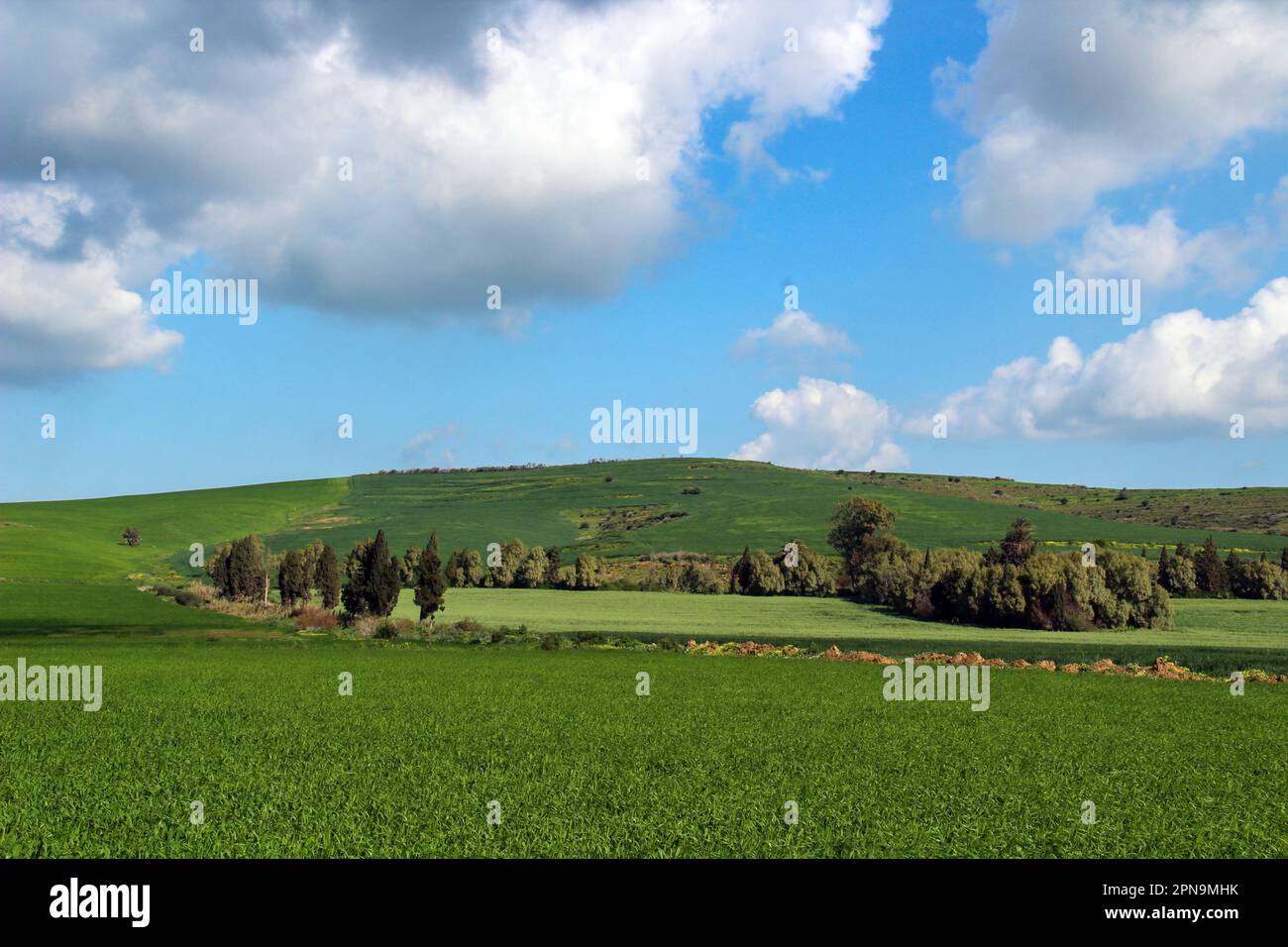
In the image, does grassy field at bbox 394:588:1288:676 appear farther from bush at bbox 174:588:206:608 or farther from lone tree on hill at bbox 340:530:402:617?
bush at bbox 174:588:206:608

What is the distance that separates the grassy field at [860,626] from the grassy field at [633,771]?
1523 centimetres

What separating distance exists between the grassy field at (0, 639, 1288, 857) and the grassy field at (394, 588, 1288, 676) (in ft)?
50.0

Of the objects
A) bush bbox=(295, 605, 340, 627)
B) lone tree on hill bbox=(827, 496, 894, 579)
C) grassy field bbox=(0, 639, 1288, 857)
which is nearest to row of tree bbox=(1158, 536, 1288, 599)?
lone tree on hill bbox=(827, 496, 894, 579)

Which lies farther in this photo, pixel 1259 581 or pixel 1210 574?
pixel 1210 574

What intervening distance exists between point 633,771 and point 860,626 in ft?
196

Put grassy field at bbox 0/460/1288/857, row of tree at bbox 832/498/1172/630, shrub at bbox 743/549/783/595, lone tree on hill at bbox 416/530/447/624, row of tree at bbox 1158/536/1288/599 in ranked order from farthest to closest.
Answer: shrub at bbox 743/549/783/595
row of tree at bbox 1158/536/1288/599
row of tree at bbox 832/498/1172/630
lone tree on hill at bbox 416/530/447/624
grassy field at bbox 0/460/1288/857

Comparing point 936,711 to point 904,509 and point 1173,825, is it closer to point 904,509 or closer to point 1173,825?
point 1173,825

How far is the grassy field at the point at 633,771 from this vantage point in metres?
15.1

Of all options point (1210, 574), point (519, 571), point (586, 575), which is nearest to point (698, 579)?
point (586, 575)

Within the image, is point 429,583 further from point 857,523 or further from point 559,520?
point 559,520

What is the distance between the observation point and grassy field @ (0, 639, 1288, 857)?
15070 mm

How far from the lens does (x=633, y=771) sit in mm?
20344
